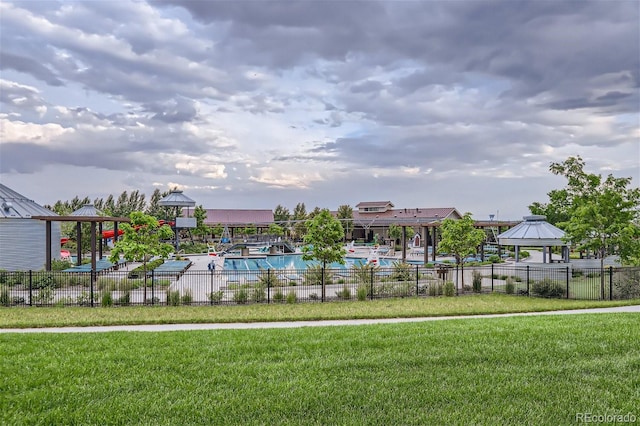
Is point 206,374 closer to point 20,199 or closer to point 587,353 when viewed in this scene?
point 587,353

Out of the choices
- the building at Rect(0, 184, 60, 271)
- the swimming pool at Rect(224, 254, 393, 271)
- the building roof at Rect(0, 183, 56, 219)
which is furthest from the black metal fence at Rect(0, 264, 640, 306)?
the swimming pool at Rect(224, 254, 393, 271)

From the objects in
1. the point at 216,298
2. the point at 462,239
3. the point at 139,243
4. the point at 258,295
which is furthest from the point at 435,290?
the point at 139,243

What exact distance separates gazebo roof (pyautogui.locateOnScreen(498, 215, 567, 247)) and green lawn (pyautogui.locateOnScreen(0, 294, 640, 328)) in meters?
10.3

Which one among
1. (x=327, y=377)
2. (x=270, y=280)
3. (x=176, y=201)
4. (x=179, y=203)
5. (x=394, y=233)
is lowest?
(x=270, y=280)

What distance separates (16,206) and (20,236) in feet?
8.96

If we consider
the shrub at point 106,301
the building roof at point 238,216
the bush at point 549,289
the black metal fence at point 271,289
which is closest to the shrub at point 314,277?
the black metal fence at point 271,289

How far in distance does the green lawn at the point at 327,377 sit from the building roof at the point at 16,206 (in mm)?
24917

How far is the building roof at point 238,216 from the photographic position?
75.9 metres

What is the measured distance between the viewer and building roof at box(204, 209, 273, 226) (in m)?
75.9

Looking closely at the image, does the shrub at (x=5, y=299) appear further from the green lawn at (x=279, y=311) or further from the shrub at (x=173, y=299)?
the shrub at (x=173, y=299)

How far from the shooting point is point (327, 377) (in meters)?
6.59

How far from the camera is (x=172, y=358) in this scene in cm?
758

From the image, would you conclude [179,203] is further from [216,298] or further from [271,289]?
[216,298]

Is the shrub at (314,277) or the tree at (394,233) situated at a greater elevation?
the tree at (394,233)
